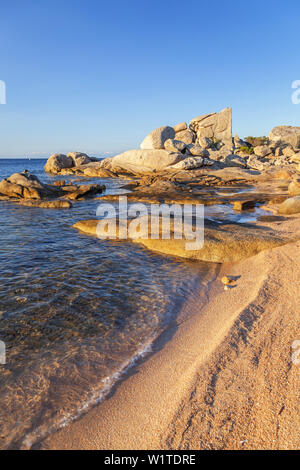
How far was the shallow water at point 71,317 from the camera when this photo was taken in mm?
3127

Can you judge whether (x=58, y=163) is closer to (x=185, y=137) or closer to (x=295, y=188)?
(x=185, y=137)

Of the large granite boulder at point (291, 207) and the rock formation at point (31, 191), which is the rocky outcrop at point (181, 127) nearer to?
the rock formation at point (31, 191)

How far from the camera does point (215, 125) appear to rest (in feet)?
195

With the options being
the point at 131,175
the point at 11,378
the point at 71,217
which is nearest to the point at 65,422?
the point at 11,378

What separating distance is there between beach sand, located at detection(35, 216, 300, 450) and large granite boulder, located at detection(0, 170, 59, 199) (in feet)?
54.4

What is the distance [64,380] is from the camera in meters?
3.44

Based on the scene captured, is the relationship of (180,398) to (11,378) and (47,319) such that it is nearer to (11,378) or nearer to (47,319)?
(11,378)

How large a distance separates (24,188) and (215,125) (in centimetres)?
5104

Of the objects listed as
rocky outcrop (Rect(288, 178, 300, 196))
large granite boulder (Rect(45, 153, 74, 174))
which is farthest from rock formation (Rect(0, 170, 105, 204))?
large granite boulder (Rect(45, 153, 74, 174))

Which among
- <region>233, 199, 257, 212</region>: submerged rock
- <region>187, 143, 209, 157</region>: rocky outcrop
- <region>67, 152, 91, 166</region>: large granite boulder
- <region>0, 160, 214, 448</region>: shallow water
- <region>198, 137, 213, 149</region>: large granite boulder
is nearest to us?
<region>0, 160, 214, 448</region>: shallow water

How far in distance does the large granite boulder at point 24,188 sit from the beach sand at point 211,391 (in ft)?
54.4

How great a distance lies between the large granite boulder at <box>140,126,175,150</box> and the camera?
36562mm

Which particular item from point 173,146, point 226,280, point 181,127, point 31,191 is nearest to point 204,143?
point 181,127

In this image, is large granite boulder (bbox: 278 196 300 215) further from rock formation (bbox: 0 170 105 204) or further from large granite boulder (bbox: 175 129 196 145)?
large granite boulder (bbox: 175 129 196 145)
